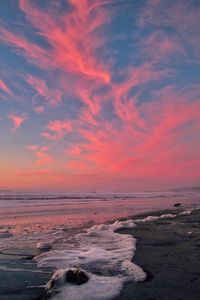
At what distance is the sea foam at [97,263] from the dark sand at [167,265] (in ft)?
0.85

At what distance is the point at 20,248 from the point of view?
10109 millimetres

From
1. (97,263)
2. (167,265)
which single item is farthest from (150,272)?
(97,263)

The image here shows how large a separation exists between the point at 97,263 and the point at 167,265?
1.55m

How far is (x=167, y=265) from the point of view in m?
7.57

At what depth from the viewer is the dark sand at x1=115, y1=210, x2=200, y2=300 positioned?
5.64m

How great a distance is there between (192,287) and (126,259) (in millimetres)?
2572

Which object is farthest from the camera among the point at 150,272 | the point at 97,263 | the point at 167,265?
the point at 97,263

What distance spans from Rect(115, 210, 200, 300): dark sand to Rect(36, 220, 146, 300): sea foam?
0.26 meters

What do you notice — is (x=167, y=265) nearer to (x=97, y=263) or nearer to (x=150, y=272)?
(x=150, y=272)

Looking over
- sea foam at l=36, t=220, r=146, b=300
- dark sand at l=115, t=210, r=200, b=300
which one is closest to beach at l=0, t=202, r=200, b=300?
dark sand at l=115, t=210, r=200, b=300

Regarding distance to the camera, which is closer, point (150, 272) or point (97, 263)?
point (150, 272)

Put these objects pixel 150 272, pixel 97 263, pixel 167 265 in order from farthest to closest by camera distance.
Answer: pixel 97 263 < pixel 167 265 < pixel 150 272

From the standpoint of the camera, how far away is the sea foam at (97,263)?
571 cm

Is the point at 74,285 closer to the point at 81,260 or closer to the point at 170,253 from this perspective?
the point at 81,260
